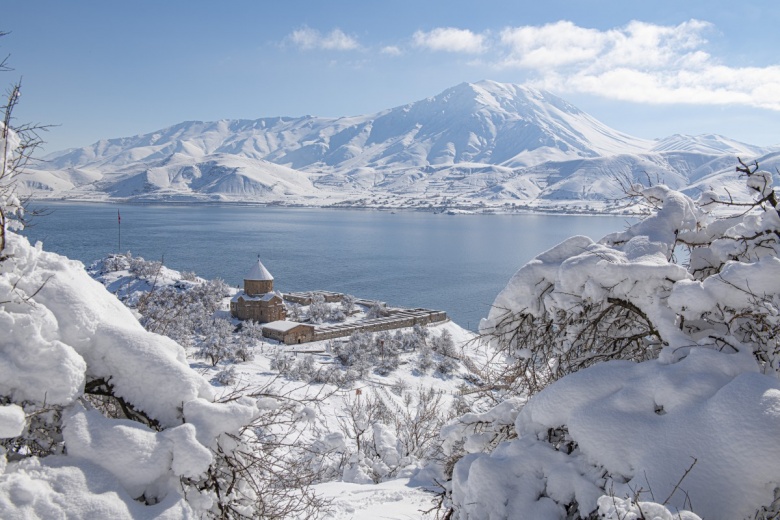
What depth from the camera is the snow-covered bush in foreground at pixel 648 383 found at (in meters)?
2.66

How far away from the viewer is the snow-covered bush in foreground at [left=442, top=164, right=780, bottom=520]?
8.74 ft

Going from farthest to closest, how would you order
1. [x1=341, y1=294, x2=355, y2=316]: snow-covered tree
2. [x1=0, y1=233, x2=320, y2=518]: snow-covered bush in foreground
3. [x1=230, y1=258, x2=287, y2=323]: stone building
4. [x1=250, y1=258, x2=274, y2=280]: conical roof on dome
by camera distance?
[x1=341, y1=294, x2=355, y2=316]: snow-covered tree → [x1=250, y1=258, x2=274, y2=280]: conical roof on dome → [x1=230, y1=258, x2=287, y2=323]: stone building → [x1=0, y1=233, x2=320, y2=518]: snow-covered bush in foreground

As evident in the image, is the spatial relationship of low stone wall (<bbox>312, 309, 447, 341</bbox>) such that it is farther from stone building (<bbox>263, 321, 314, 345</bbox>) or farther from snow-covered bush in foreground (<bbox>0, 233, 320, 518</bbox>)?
snow-covered bush in foreground (<bbox>0, 233, 320, 518</bbox>)

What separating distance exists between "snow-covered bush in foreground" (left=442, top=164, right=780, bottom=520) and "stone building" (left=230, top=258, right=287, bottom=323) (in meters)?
30.8

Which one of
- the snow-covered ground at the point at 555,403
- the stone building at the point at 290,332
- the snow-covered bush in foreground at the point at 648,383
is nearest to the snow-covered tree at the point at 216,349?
the stone building at the point at 290,332

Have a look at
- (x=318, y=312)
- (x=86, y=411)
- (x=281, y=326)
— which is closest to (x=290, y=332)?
(x=281, y=326)

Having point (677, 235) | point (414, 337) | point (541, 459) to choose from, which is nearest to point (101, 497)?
point (541, 459)

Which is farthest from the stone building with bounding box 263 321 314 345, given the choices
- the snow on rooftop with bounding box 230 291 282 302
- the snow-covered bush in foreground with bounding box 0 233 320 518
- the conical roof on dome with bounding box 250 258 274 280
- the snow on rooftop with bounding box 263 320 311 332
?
the snow-covered bush in foreground with bounding box 0 233 320 518

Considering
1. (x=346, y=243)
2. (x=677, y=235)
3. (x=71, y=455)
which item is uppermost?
(x=677, y=235)

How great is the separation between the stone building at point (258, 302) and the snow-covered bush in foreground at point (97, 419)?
102 ft

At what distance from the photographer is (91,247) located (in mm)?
67500

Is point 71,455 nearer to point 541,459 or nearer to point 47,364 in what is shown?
point 47,364

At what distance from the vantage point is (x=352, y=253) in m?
74.1

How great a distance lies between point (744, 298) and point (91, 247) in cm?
7516
